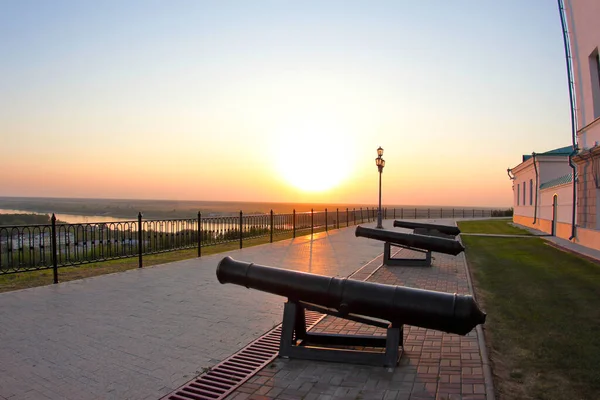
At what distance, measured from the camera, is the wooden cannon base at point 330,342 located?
4.30 metres

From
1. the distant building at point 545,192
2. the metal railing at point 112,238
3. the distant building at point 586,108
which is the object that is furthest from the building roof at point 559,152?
the metal railing at point 112,238

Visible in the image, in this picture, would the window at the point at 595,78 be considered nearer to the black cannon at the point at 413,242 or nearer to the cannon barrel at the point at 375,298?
the black cannon at the point at 413,242

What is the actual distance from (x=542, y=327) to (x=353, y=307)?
326 centimetres

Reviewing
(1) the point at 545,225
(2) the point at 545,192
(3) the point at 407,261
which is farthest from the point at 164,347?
(1) the point at 545,225

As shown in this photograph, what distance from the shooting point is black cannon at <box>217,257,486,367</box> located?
3.81 metres

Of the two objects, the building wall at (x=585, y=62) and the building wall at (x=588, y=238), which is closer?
the building wall at (x=588, y=238)

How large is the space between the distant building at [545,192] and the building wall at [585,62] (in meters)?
3.77

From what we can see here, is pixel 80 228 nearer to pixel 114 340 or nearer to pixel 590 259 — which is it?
pixel 114 340

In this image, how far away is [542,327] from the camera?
590 cm


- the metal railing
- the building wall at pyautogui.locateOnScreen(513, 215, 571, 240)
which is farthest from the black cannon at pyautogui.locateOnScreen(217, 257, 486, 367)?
the building wall at pyautogui.locateOnScreen(513, 215, 571, 240)

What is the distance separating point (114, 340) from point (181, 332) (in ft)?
2.54

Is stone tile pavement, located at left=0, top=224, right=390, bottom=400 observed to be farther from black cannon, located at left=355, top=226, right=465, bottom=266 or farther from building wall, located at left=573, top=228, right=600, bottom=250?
building wall, located at left=573, top=228, right=600, bottom=250

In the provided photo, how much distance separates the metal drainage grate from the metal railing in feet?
18.0

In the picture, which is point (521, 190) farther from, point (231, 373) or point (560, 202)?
point (231, 373)
